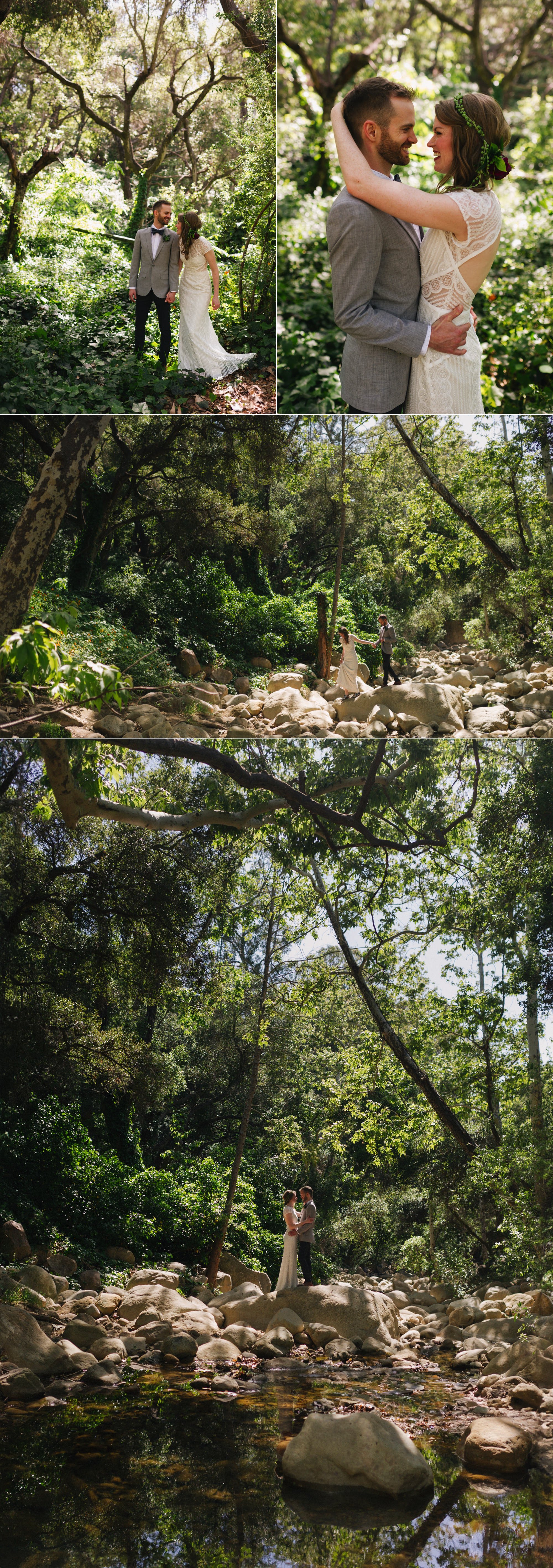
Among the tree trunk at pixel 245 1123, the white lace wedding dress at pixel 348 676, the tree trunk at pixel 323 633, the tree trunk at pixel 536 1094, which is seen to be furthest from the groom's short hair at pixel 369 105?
the tree trunk at pixel 536 1094

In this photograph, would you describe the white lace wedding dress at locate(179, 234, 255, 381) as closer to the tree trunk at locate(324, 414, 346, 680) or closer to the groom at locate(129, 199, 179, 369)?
the groom at locate(129, 199, 179, 369)

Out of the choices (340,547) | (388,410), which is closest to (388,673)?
(340,547)

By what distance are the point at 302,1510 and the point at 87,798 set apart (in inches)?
138

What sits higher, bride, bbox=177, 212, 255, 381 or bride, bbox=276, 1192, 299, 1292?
bride, bbox=177, 212, 255, 381

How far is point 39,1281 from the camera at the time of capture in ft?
19.5

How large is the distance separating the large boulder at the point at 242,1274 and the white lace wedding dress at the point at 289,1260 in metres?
0.10

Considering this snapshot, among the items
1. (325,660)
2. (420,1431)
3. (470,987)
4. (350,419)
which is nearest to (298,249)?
(350,419)

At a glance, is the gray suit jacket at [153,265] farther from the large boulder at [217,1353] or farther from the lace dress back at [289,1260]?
the large boulder at [217,1353]

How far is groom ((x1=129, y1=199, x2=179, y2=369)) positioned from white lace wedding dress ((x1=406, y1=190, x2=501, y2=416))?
4.05ft

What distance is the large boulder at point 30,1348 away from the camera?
17.1 feet

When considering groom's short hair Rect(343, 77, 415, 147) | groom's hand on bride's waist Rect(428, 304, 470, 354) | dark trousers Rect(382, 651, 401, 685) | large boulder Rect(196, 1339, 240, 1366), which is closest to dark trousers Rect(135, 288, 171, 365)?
groom's short hair Rect(343, 77, 415, 147)

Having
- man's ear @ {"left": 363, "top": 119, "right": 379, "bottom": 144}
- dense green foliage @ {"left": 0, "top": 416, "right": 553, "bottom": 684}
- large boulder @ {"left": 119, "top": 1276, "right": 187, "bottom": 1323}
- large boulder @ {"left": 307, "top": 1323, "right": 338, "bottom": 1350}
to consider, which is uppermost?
man's ear @ {"left": 363, "top": 119, "right": 379, "bottom": 144}

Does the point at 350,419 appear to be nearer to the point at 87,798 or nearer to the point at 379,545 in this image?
the point at 379,545

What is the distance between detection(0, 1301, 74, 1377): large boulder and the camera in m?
5.23
